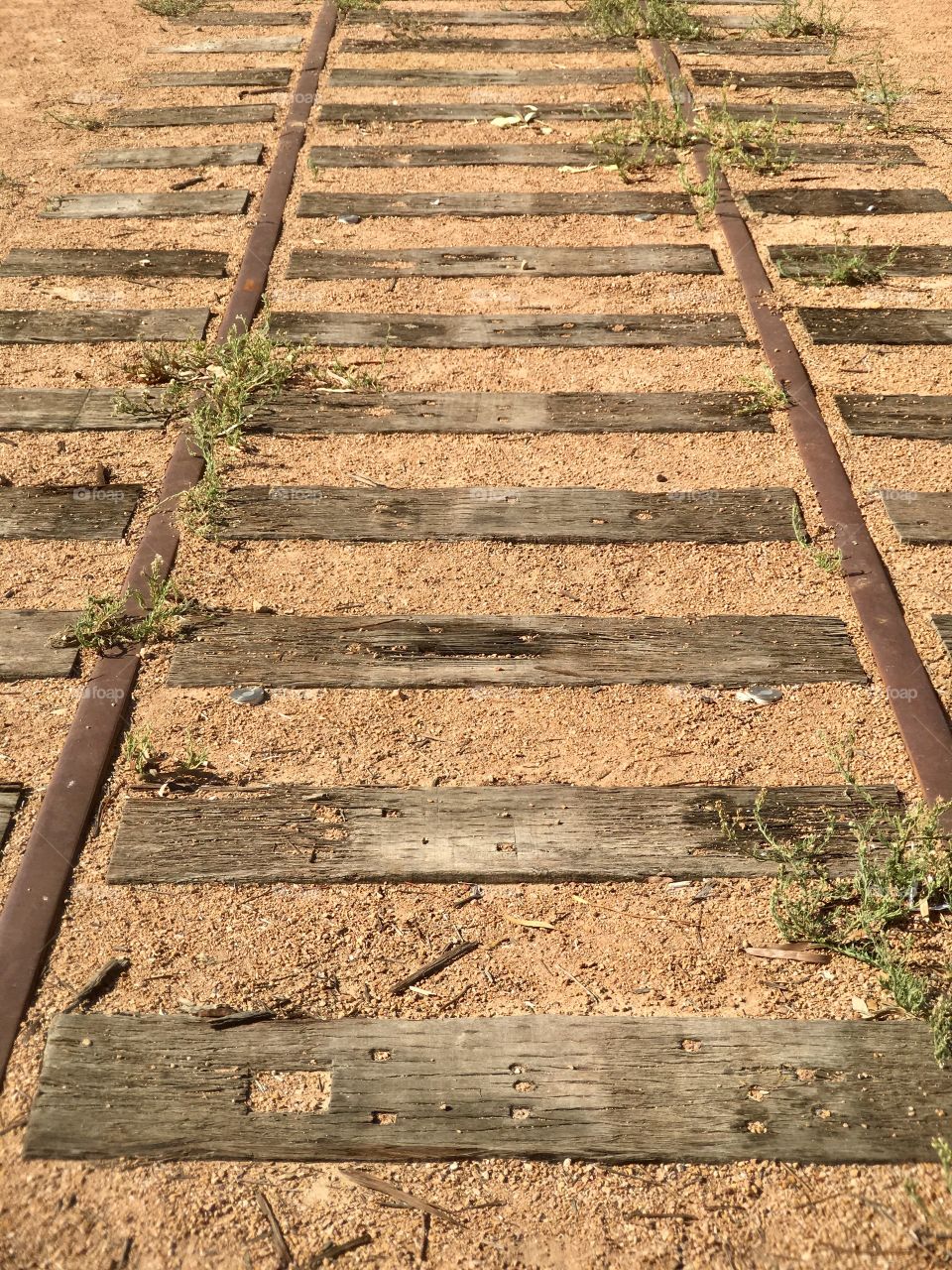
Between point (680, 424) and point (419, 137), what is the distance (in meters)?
3.21

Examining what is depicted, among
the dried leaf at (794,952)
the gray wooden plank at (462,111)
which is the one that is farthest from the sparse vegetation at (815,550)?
the gray wooden plank at (462,111)

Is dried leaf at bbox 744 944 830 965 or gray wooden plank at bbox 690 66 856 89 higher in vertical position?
gray wooden plank at bbox 690 66 856 89

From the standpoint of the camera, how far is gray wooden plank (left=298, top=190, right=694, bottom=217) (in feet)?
20.6

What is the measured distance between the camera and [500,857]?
3197 millimetres

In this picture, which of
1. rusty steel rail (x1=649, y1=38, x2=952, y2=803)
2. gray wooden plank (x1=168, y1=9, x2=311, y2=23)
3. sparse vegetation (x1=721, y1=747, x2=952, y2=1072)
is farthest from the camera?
gray wooden plank (x1=168, y1=9, x2=311, y2=23)

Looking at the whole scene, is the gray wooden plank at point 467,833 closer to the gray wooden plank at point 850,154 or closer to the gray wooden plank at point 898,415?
the gray wooden plank at point 898,415

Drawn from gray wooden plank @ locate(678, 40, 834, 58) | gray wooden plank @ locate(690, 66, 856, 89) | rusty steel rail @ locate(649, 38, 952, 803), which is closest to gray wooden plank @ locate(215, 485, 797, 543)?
rusty steel rail @ locate(649, 38, 952, 803)

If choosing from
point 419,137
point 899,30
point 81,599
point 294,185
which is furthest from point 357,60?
point 81,599

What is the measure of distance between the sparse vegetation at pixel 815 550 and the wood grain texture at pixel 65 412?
244cm

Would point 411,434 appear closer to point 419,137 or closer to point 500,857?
point 500,857

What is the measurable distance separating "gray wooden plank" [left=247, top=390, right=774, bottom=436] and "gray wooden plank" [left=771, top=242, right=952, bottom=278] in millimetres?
1161

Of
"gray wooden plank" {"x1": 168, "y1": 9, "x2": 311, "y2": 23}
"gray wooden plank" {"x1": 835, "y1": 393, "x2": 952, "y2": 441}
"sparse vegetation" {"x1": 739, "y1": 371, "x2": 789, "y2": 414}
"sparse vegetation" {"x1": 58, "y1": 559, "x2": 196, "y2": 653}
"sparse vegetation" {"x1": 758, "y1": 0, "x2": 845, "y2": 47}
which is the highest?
"gray wooden plank" {"x1": 168, "y1": 9, "x2": 311, "y2": 23}

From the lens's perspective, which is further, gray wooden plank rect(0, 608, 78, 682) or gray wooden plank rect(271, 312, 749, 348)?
gray wooden plank rect(271, 312, 749, 348)

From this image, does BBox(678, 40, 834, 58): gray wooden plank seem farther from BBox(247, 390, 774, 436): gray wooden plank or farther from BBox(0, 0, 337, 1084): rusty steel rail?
BBox(0, 0, 337, 1084): rusty steel rail
